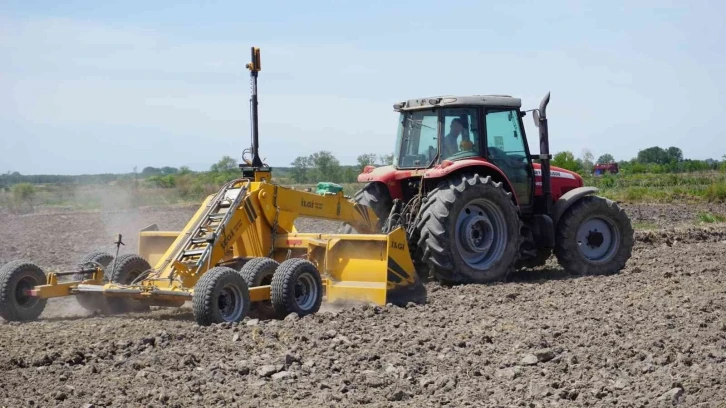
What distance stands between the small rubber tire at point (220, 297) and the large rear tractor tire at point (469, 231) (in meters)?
2.68

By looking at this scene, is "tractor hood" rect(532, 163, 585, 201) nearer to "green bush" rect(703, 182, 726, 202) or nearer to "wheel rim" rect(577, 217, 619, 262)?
"wheel rim" rect(577, 217, 619, 262)

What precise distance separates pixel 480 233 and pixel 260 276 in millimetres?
3085

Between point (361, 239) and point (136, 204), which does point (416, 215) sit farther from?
point (136, 204)

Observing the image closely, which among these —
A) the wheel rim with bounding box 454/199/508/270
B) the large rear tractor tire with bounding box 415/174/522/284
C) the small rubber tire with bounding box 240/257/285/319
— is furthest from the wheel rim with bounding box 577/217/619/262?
the small rubber tire with bounding box 240/257/285/319

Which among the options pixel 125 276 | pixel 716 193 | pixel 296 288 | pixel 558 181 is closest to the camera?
pixel 296 288

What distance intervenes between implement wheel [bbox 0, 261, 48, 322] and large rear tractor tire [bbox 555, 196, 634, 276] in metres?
6.20

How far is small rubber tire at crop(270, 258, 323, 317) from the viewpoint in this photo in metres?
8.41

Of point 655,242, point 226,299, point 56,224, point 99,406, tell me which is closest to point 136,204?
point 56,224

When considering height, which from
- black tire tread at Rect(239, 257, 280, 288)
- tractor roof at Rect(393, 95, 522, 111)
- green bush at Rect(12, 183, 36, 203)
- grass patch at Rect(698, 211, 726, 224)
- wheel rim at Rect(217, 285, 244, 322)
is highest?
tractor roof at Rect(393, 95, 522, 111)

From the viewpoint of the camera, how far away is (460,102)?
10617 millimetres

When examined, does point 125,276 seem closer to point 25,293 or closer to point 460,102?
point 25,293

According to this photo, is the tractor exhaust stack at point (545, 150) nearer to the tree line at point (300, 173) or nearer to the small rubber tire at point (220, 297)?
the small rubber tire at point (220, 297)

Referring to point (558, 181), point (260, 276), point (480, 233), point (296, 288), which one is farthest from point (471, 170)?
point (260, 276)

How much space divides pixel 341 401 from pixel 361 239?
12.7 ft
